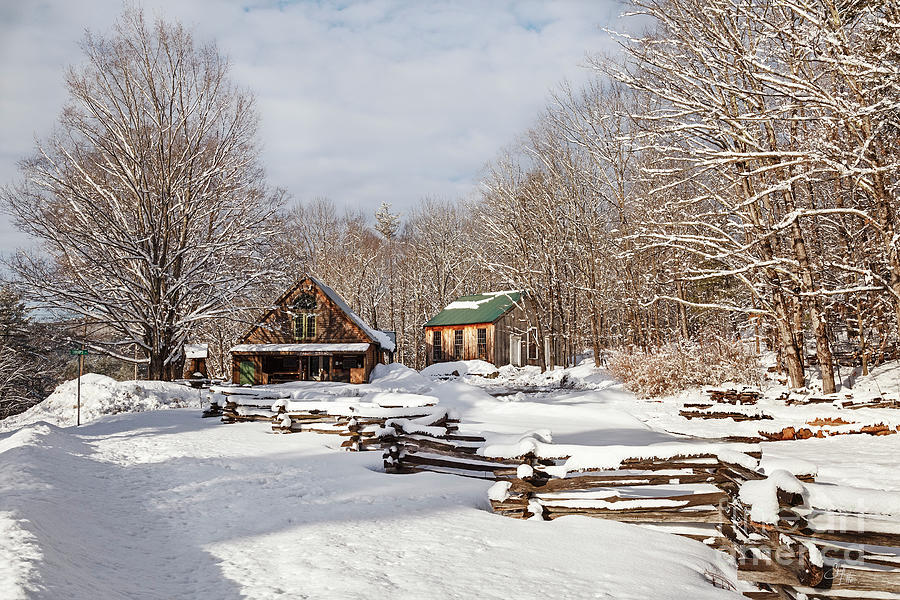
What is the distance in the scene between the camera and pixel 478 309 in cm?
4362

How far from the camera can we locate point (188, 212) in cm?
2444

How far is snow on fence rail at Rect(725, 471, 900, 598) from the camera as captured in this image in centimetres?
421

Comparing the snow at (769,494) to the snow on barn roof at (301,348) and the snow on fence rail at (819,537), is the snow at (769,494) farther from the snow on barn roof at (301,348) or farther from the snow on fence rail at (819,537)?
the snow on barn roof at (301,348)

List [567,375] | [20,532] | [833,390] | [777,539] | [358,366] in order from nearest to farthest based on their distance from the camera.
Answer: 1. [777,539]
2. [20,532]
3. [833,390]
4. [567,375]
5. [358,366]

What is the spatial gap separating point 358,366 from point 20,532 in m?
28.6

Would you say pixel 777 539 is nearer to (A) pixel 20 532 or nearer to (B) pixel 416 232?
(A) pixel 20 532

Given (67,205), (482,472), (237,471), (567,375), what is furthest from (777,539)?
(67,205)

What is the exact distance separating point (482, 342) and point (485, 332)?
0.81 meters

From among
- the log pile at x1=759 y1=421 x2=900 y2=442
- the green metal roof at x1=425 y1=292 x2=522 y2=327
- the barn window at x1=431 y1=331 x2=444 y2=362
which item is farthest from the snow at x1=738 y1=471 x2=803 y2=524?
the barn window at x1=431 y1=331 x2=444 y2=362

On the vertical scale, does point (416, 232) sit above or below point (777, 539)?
above

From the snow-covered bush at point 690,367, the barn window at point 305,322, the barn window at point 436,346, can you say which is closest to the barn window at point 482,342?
the barn window at point 436,346

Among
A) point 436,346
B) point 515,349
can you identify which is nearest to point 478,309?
point 515,349

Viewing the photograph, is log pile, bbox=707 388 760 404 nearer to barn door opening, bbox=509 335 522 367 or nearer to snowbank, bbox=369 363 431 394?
snowbank, bbox=369 363 431 394

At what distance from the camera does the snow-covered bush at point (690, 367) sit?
61.7 feet
